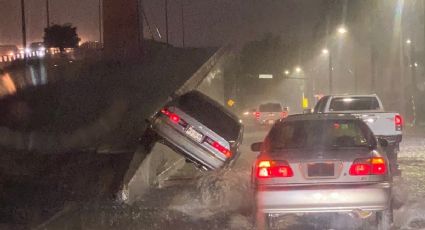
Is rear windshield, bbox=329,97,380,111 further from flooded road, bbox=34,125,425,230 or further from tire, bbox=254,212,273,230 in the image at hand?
tire, bbox=254,212,273,230

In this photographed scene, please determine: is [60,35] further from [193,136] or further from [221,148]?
[221,148]

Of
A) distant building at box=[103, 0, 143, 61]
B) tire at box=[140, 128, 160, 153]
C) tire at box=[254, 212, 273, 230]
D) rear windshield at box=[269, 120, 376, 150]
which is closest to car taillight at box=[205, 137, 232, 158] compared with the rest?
tire at box=[140, 128, 160, 153]

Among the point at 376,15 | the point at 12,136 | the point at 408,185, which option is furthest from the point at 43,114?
the point at 376,15

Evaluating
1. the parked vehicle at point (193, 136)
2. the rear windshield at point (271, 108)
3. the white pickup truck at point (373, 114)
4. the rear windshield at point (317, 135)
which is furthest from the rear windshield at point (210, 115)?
the rear windshield at point (271, 108)

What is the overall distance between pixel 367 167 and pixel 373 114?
9.55m

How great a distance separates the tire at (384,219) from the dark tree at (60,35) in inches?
1733

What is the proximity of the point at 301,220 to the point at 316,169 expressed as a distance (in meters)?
1.82

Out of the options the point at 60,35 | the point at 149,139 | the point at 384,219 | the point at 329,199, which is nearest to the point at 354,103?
the point at 149,139

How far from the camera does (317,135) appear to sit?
9594 mm

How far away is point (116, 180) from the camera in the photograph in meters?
12.3

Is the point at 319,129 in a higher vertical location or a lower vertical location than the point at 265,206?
higher

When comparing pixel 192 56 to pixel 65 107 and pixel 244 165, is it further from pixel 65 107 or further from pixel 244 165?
pixel 244 165

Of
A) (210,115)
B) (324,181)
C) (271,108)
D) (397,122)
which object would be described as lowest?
(271,108)

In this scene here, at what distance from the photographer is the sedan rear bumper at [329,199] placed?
8375 mm
